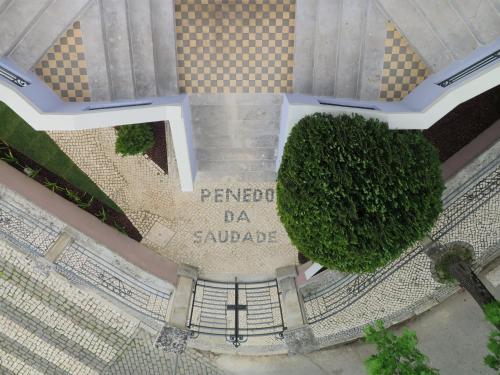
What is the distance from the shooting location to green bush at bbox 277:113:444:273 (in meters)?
9.86

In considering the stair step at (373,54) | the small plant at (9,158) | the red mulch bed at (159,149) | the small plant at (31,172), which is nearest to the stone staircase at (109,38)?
the red mulch bed at (159,149)

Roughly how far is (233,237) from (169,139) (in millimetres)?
3747

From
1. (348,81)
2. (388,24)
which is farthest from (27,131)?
(388,24)

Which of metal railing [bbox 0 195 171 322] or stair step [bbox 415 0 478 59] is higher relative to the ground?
stair step [bbox 415 0 478 59]

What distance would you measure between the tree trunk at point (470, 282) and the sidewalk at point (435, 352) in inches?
79.3

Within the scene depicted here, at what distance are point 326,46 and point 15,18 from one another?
8.11m

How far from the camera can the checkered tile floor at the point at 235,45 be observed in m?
12.5

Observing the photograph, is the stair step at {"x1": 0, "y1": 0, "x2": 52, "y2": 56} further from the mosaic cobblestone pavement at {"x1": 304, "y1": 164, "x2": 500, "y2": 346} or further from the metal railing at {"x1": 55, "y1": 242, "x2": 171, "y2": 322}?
the mosaic cobblestone pavement at {"x1": 304, "y1": 164, "x2": 500, "y2": 346}

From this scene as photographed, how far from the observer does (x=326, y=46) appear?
40.6ft

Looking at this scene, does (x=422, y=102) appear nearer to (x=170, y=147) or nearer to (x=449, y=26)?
(x=449, y=26)

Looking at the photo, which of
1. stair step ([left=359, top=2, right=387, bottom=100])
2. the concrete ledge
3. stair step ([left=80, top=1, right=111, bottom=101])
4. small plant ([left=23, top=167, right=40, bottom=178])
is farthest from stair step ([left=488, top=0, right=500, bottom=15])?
small plant ([left=23, top=167, right=40, bottom=178])

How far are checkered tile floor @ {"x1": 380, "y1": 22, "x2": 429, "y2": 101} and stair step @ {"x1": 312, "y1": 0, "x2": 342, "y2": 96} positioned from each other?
4.57 feet

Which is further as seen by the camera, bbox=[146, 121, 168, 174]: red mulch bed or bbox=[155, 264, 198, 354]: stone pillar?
bbox=[155, 264, 198, 354]: stone pillar

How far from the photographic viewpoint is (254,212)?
14508 mm
